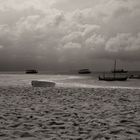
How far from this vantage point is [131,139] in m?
8.61

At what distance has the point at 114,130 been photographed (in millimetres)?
9992

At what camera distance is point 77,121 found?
11.9 m

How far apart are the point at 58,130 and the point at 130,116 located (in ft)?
16.9

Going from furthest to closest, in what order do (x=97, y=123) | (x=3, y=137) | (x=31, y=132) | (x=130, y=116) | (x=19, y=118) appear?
(x=130, y=116) → (x=19, y=118) → (x=97, y=123) → (x=31, y=132) → (x=3, y=137)

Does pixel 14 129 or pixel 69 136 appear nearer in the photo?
pixel 69 136

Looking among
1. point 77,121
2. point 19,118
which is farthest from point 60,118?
point 19,118

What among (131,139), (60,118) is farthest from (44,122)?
(131,139)

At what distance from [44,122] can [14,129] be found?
190 cm

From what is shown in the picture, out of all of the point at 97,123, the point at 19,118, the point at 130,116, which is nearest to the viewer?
the point at 97,123

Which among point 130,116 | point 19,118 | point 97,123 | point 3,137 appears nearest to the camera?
point 3,137

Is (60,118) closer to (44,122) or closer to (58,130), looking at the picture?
(44,122)

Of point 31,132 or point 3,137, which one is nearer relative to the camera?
point 3,137

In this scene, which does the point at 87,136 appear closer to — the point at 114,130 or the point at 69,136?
the point at 69,136

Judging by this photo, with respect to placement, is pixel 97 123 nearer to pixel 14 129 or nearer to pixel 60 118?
pixel 60 118
